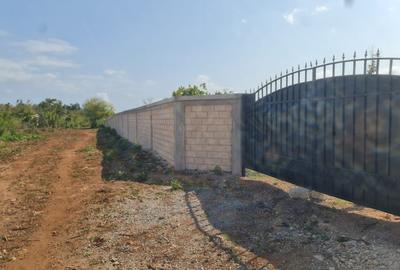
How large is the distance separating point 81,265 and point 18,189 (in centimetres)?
573

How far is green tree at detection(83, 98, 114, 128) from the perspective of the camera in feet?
224

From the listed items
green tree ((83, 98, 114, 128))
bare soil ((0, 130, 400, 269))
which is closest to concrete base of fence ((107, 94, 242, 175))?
bare soil ((0, 130, 400, 269))

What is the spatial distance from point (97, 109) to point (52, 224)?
6533 centimetres

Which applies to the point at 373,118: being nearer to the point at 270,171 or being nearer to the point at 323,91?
the point at 323,91

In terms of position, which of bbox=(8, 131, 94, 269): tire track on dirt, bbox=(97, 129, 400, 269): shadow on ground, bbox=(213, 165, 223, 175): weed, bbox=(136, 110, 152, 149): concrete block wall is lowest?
bbox=(8, 131, 94, 269): tire track on dirt

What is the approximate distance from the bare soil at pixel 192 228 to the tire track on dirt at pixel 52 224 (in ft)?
0.06

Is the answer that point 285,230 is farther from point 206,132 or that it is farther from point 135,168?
point 135,168

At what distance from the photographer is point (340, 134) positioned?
6.01 metres

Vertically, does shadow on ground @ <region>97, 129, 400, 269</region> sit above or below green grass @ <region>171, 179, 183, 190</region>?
below

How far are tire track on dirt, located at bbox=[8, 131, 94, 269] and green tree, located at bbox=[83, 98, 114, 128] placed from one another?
58.9 m

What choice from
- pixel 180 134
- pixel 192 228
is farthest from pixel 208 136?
pixel 192 228

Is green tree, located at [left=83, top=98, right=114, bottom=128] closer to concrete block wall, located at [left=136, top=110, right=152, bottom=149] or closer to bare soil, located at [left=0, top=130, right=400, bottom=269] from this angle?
concrete block wall, located at [left=136, top=110, right=152, bottom=149]

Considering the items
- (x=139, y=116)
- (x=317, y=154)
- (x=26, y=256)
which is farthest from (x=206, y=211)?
(x=139, y=116)

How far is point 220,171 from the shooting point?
30.6 ft
